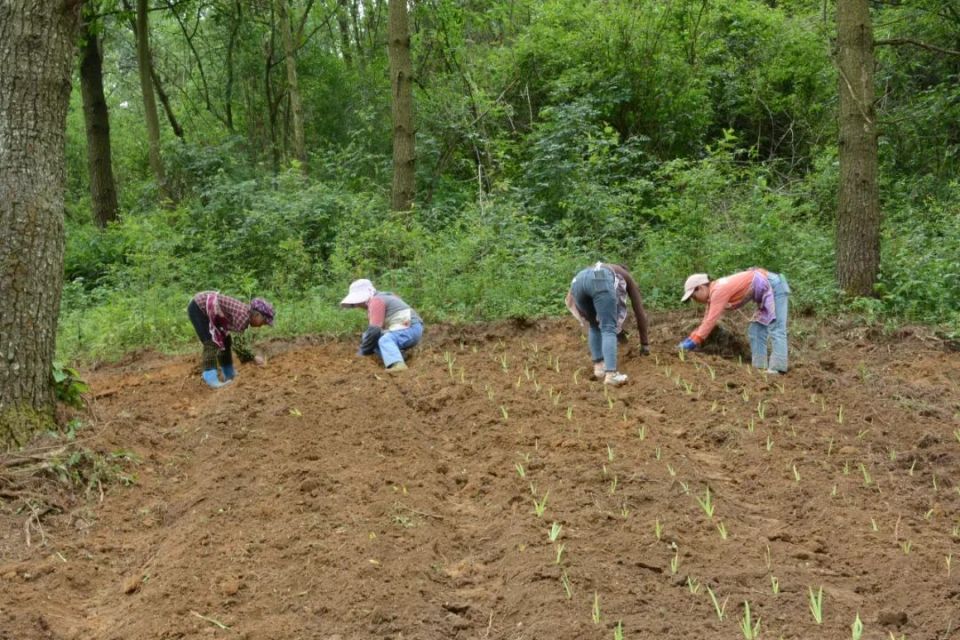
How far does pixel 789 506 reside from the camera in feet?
16.1

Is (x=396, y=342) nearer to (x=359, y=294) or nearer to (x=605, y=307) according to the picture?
(x=359, y=294)

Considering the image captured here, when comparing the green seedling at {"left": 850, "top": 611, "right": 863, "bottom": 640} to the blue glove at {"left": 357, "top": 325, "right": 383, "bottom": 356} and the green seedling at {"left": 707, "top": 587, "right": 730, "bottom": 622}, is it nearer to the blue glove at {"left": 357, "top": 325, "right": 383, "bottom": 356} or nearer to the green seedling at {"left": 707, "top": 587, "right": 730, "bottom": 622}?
the green seedling at {"left": 707, "top": 587, "right": 730, "bottom": 622}

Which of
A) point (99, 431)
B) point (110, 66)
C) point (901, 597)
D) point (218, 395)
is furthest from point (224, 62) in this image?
Answer: point (901, 597)

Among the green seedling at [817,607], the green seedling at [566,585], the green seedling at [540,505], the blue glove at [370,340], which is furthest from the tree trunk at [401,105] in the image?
the green seedling at [817,607]

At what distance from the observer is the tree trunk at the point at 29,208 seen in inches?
224

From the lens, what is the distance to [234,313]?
27.5ft

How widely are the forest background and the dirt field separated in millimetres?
A: 3151

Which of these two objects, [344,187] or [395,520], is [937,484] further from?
[344,187]

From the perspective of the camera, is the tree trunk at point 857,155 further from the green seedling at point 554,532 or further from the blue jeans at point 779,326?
the green seedling at point 554,532

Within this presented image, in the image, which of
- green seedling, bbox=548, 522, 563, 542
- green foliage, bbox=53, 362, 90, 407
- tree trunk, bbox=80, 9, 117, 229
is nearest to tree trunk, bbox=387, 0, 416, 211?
green foliage, bbox=53, 362, 90, 407

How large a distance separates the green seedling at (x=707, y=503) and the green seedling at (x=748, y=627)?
46.1 inches

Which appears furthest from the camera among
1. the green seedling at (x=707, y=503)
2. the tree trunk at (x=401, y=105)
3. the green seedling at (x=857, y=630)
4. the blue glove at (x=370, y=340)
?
the tree trunk at (x=401, y=105)

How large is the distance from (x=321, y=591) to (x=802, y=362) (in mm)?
5972

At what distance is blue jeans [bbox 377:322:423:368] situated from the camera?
8438 mm
